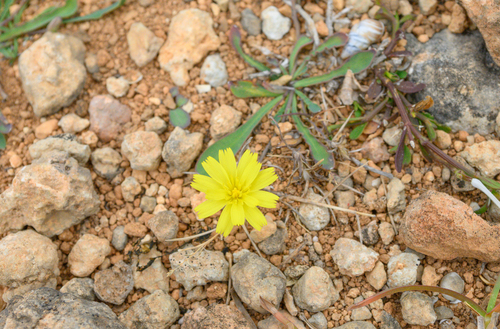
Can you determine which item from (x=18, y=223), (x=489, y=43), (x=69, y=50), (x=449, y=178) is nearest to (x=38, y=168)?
(x=18, y=223)

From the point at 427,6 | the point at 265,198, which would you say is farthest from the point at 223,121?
the point at 427,6

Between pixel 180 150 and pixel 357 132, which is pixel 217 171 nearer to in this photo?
pixel 180 150

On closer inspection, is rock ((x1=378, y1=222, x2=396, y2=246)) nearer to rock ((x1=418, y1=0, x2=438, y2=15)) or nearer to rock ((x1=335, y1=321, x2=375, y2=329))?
rock ((x1=335, y1=321, x2=375, y2=329))

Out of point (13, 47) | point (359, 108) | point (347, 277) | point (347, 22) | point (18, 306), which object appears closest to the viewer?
point (18, 306)

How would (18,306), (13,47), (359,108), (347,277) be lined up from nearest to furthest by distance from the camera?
(18,306) < (347,277) < (359,108) < (13,47)

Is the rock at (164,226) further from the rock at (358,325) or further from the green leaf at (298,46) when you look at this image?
the green leaf at (298,46)

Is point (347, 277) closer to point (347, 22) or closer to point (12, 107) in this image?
point (347, 22)

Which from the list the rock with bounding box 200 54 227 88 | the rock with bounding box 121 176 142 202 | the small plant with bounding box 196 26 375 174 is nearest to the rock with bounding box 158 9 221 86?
the rock with bounding box 200 54 227 88
